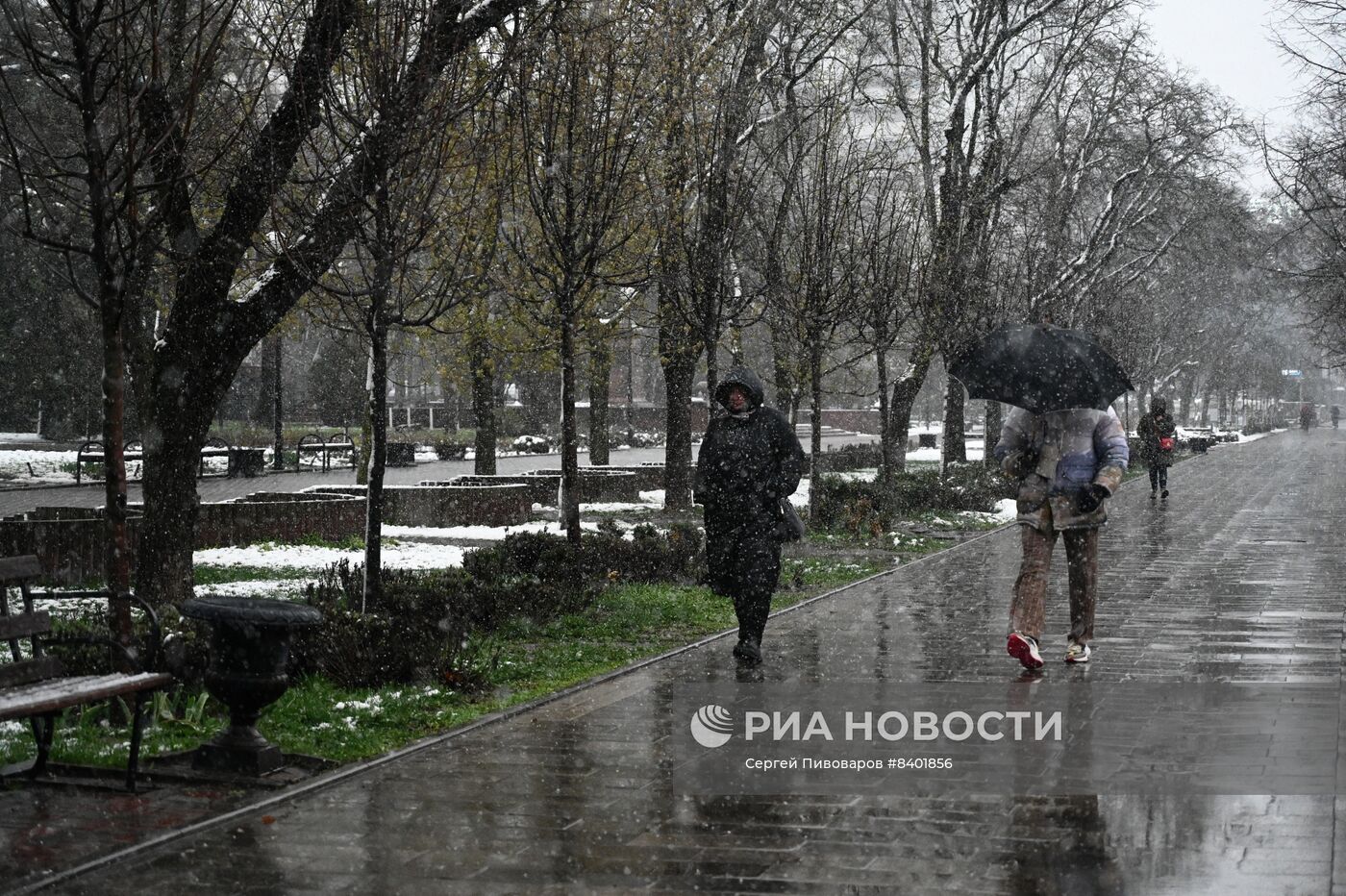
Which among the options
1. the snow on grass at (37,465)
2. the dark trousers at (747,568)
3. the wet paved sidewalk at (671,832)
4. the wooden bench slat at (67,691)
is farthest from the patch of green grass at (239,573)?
the snow on grass at (37,465)

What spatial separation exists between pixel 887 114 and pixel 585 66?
19602 millimetres

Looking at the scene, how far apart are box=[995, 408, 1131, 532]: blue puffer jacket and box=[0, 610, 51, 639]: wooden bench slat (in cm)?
541

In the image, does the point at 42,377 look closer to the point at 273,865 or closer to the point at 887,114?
the point at 887,114

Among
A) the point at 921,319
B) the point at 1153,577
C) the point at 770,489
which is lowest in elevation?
the point at 1153,577

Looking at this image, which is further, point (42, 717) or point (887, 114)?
point (887, 114)

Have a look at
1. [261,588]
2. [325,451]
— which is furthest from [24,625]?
[325,451]

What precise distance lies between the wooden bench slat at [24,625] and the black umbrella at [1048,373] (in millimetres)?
5539

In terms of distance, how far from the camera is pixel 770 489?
971cm

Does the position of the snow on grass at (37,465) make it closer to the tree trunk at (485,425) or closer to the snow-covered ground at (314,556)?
the tree trunk at (485,425)

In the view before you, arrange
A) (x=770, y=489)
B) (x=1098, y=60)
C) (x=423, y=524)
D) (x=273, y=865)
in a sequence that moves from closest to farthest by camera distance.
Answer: (x=273, y=865) < (x=770, y=489) < (x=423, y=524) < (x=1098, y=60)

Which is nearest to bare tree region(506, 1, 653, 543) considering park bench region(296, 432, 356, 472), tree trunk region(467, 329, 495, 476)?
tree trunk region(467, 329, 495, 476)

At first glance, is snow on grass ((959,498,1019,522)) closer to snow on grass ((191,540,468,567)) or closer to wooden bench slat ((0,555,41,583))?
snow on grass ((191,540,468,567))

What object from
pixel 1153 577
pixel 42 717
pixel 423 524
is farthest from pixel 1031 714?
pixel 423 524

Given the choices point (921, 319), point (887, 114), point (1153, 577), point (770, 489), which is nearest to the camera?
point (770, 489)
